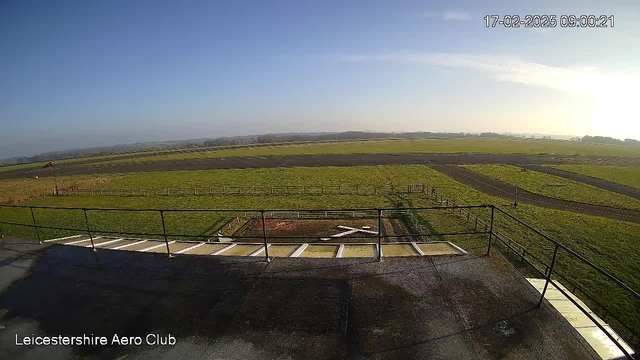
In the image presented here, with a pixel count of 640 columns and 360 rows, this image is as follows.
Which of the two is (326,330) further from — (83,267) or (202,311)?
(83,267)

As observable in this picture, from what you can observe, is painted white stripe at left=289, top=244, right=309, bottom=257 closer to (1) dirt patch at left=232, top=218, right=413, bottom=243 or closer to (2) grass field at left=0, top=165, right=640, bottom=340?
(1) dirt patch at left=232, top=218, right=413, bottom=243

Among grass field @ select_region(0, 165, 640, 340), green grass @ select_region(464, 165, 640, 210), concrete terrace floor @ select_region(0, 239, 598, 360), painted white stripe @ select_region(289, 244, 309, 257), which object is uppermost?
concrete terrace floor @ select_region(0, 239, 598, 360)

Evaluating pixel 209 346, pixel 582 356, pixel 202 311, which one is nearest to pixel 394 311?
pixel 582 356

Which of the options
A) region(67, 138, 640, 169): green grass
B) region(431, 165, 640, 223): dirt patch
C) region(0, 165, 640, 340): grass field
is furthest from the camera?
region(67, 138, 640, 169): green grass

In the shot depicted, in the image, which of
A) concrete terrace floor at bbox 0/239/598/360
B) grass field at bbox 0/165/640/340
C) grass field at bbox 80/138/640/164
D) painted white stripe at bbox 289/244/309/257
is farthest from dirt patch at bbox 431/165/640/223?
grass field at bbox 80/138/640/164

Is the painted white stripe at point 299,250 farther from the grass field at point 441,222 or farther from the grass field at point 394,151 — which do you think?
the grass field at point 394,151

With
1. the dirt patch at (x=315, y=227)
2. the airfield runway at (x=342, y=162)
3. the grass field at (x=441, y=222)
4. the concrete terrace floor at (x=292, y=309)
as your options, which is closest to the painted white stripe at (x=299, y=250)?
the concrete terrace floor at (x=292, y=309)
